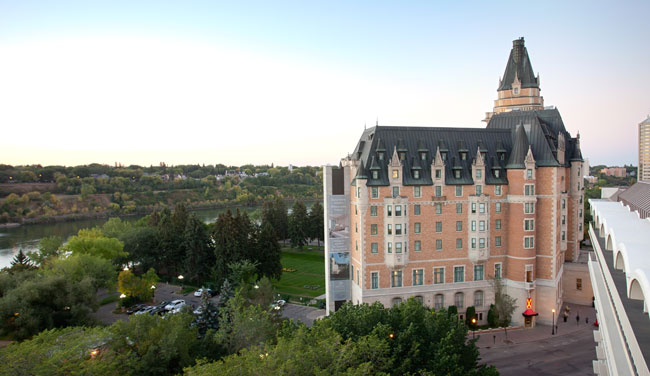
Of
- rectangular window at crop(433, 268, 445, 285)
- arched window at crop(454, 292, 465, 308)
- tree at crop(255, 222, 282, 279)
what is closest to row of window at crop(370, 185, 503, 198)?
rectangular window at crop(433, 268, 445, 285)

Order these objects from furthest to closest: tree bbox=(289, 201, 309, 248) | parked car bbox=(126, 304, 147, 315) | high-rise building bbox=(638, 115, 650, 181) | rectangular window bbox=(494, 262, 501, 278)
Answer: high-rise building bbox=(638, 115, 650, 181) < tree bbox=(289, 201, 309, 248) < parked car bbox=(126, 304, 147, 315) < rectangular window bbox=(494, 262, 501, 278)

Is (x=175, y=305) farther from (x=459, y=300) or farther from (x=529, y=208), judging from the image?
(x=529, y=208)

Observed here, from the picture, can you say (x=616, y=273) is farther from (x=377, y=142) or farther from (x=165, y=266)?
(x=165, y=266)

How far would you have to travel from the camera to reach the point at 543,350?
38.3m

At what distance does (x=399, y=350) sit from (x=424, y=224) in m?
21.6

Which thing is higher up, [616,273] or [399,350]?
[616,273]

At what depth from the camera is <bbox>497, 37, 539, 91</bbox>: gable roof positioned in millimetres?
62094

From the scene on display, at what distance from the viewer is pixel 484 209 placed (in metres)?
44.7

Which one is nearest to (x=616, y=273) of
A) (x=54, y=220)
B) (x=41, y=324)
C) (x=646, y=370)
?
(x=646, y=370)

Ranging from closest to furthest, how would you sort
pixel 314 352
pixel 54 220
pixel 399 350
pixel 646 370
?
pixel 646 370, pixel 314 352, pixel 399 350, pixel 54 220

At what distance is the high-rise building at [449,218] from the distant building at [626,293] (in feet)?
49.3

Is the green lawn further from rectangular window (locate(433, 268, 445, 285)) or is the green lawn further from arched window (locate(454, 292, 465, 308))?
arched window (locate(454, 292, 465, 308))

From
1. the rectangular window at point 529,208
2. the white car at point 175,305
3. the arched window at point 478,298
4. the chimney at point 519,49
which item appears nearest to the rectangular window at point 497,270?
the arched window at point 478,298

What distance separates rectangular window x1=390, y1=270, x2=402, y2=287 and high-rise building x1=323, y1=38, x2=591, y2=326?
0.11 metres
